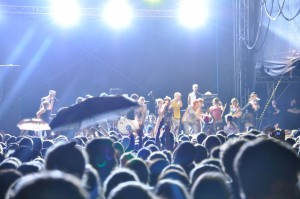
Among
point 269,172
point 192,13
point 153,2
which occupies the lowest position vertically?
point 269,172

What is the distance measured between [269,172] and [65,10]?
2116 centimetres

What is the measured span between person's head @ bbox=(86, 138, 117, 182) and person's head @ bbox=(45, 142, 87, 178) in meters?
1.11

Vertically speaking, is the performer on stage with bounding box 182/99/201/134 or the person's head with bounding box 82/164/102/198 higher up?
the person's head with bounding box 82/164/102/198

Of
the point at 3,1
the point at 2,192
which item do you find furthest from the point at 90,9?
the point at 2,192

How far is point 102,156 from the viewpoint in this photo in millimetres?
5234

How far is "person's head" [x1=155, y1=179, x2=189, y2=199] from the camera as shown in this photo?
344 cm

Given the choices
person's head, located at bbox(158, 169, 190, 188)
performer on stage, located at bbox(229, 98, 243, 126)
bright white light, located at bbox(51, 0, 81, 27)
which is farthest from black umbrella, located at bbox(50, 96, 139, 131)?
bright white light, located at bbox(51, 0, 81, 27)

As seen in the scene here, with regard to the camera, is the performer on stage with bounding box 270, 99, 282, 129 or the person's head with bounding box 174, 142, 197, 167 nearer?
the person's head with bounding box 174, 142, 197, 167

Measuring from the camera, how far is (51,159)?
4.02 meters

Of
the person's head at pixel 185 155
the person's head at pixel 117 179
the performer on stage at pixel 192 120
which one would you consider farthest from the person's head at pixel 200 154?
the performer on stage at pixel 192 120

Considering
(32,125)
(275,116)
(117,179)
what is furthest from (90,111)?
(275,116)

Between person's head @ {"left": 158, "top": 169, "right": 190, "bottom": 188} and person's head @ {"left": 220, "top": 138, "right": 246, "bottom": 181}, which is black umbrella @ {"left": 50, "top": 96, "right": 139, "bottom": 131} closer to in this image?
person's head @ {"left": 158, "top": 169, "right": 190, "bottom": 188}

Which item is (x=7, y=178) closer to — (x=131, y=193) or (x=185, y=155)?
(x=131, y=193)

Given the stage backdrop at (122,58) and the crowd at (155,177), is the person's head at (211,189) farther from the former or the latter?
the stage backdrop at (122,58)
